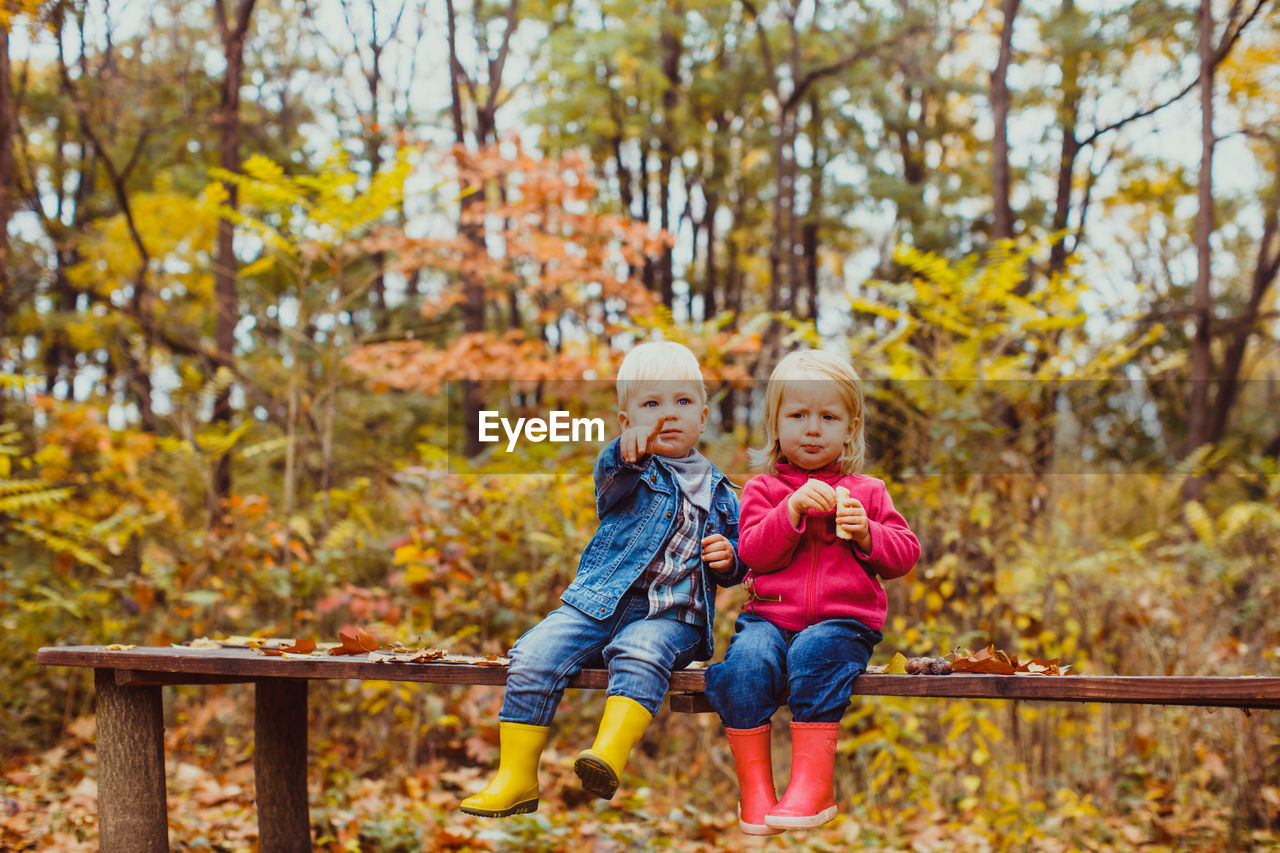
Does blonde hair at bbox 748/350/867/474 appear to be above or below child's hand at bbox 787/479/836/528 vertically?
above

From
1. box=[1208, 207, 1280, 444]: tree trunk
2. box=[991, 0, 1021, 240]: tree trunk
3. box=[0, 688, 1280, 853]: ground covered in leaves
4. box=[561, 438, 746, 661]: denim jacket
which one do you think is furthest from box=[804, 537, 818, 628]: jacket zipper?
box=[1208, 207, 1280, 444]: tree trunk

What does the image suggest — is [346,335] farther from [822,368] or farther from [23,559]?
[822,368]

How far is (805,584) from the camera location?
2230mm

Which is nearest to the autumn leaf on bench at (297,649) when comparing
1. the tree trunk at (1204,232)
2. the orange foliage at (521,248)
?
the orange foliage at (521,248)

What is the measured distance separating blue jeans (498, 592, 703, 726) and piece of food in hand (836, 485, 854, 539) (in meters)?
0.51

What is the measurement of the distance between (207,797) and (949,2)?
12.5 metres

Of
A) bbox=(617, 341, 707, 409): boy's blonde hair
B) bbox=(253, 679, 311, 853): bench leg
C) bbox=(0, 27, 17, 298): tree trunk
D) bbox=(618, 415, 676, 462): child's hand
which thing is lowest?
bbox=(253, 679, 311, 853): bench leg

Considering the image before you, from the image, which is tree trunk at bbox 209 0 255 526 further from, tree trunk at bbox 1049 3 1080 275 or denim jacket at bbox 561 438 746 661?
tree trunk at bbox 1049 3 1080 275

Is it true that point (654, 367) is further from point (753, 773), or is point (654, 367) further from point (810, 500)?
point (753, 773)

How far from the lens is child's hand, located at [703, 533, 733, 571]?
91.8 inches

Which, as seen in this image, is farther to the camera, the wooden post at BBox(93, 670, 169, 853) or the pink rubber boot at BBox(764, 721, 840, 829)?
the wooden post at BBox(93, 670, 169, 853)

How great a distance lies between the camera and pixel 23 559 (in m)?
6.41

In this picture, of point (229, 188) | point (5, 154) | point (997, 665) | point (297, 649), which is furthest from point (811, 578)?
point (229, 188)

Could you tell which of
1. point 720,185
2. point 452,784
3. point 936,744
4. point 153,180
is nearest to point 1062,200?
point 720,185
